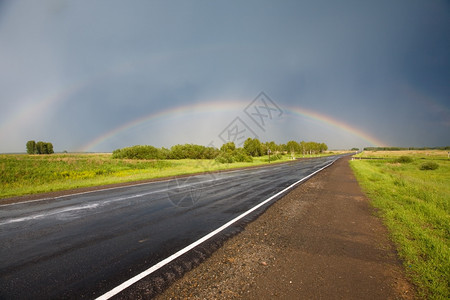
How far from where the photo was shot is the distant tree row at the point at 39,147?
84.5 metres

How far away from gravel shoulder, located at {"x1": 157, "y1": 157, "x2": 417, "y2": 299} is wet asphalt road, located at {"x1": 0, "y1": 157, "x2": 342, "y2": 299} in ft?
3.49

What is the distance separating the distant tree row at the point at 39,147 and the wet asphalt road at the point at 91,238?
10968 centimetres

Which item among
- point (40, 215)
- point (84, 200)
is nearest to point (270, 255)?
point (40, 215)

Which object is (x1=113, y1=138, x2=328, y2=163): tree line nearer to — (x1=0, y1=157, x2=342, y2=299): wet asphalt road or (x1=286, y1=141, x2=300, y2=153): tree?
(x1=286, y1=141, x2=300, y2=153): tree

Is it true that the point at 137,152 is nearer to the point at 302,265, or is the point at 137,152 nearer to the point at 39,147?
the point at 302,265

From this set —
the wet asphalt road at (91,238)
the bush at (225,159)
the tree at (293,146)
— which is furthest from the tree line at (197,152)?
the wet asphalt road at (91,238)

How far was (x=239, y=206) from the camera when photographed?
7.27 m

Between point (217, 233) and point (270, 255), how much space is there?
1.49 meters

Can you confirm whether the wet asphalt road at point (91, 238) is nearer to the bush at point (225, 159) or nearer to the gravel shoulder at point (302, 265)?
the gravel shoulder at point (302, 265)

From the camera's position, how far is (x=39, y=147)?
3403 inches

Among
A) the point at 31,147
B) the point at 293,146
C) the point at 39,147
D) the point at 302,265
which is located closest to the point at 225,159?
the point at 302,265

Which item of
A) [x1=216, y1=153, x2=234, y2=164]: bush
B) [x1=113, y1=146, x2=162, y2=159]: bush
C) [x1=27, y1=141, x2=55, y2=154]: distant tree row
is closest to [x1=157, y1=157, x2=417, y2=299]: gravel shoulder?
[x1=216, y1=153, x2=234, y2=164]: bush

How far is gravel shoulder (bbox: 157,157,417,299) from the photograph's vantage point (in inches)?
103

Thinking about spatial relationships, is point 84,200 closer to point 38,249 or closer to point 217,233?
point 38,249
